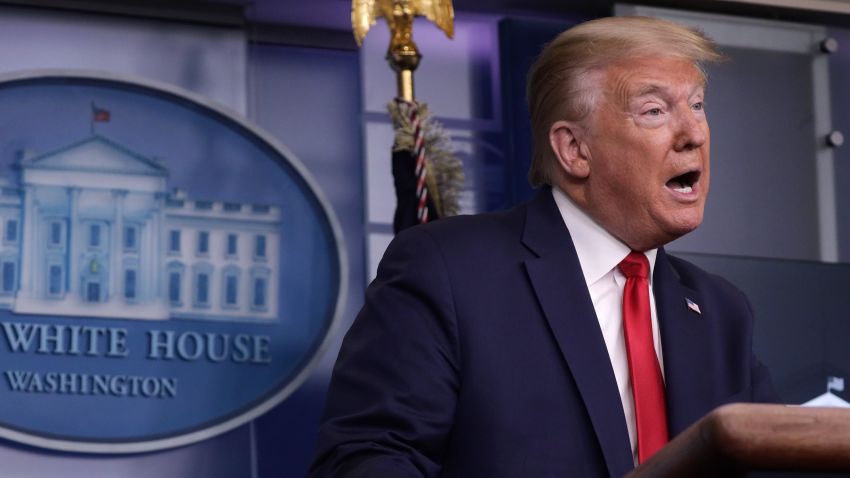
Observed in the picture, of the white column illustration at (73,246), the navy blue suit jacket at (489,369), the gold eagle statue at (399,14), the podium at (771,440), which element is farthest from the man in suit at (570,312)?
the white column illustration at (73,246)

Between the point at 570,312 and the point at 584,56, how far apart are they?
379mm

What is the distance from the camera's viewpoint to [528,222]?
1.82 meters

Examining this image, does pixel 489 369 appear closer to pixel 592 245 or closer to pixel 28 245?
Answer: pixel 592 245

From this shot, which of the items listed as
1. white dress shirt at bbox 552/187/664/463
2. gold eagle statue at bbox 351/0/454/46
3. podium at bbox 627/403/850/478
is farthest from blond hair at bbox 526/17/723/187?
gold eagle statue at bbox 351/0/454/46

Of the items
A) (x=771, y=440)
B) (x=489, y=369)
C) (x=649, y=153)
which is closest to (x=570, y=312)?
(x=489, y=369)

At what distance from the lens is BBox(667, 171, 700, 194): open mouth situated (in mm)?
1832

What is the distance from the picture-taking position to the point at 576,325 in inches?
66.6

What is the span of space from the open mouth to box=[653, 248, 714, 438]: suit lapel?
3.7 inches

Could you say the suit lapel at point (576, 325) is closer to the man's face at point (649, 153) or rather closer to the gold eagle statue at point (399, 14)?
the man's face at point (649, 153)

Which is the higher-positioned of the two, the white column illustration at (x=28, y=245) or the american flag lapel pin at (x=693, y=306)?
the white column illustration at (x=28, y=245)

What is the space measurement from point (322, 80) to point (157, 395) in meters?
0.89

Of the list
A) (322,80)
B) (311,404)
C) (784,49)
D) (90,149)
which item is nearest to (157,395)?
(311,404)

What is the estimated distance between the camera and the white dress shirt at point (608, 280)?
1.71m

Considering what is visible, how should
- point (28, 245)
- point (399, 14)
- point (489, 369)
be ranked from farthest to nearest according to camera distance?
point (399, 14) → point (28, 245) → point (489, 369)
